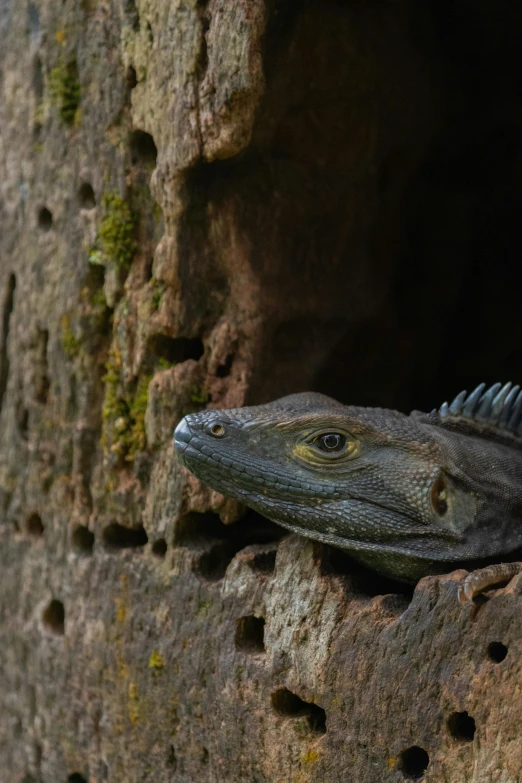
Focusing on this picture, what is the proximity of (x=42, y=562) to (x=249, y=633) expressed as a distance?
1.96 metres

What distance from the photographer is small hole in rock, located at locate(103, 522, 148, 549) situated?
6.04 m

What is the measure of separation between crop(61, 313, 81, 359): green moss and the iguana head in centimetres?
180

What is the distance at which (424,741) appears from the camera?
13.9ft

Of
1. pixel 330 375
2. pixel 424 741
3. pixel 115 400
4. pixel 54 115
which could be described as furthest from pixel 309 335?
pixel 424 741

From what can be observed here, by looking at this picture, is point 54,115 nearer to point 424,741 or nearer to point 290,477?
point 290,477

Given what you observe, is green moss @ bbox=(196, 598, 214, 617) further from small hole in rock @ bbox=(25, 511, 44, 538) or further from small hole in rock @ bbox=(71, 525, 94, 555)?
small hole in rock @ bbox=(25, 511, 44, 538)

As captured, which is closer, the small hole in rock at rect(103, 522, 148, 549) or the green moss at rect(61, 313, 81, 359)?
the small hole in rock at rect(103, 522, 148, 549)

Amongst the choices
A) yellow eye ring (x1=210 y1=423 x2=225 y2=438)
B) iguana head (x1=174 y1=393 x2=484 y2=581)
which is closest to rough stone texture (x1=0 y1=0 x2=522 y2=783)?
iguana head (x1=174 y1=393 x2=484 y2=581)

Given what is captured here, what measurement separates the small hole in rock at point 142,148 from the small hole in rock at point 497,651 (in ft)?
11.6

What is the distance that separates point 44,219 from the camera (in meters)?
6.71

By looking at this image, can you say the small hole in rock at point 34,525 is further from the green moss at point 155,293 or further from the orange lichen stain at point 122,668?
the green moss at point 155,293

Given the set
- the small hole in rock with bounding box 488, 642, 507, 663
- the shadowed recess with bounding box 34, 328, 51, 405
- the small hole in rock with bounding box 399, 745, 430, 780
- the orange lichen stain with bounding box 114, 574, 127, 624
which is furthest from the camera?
the shadowed recess with bounding box 34, 328, 51, 405

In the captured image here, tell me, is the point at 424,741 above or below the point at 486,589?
below

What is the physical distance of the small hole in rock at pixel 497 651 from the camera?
4078mm
